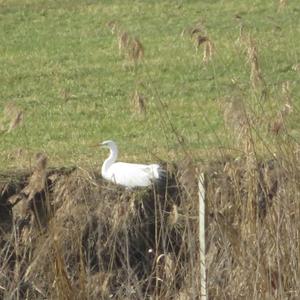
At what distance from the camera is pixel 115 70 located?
13867 millimetres

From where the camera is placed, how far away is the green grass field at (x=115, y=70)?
1110 centimetres

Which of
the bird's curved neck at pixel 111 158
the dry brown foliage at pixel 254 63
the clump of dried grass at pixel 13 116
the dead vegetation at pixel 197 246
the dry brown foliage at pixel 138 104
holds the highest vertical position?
the dry brown foliage at pixel 254 63

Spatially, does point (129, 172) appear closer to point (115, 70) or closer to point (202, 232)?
point (202, 232)

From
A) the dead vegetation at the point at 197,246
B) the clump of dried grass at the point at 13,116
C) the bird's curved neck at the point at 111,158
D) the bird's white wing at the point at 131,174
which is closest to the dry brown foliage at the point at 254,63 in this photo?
the dead vegetation at the point at 197,246

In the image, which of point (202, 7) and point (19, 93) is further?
point (202, 7)

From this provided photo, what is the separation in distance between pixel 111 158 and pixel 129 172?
57cm

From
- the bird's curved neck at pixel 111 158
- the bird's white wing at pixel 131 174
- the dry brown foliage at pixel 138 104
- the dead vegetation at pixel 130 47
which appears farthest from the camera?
the bird's curved neck at pixel 111 158

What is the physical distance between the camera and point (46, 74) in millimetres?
13789

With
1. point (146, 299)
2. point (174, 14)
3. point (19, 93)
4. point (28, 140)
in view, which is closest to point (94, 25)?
point (174, 14)

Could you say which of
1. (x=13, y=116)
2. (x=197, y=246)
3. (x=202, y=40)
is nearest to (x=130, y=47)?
(x=202, y=40)

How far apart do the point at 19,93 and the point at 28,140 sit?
7.18 feet

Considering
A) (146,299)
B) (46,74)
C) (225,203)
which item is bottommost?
(146,299)

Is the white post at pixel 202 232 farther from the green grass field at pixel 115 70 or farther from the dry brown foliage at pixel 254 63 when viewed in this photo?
the green grass field at pixel 115 70

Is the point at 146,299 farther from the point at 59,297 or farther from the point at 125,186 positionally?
the point at 125,186
